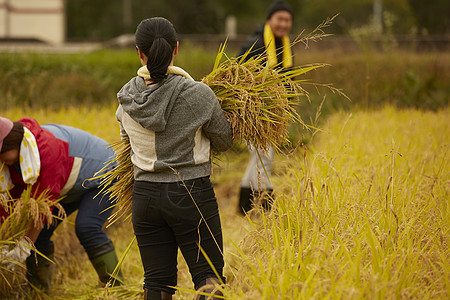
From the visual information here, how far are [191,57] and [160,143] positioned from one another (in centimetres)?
700

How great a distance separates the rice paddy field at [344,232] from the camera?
199 cm

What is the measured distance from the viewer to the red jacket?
119 inches

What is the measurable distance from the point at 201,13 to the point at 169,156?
30.8 meters

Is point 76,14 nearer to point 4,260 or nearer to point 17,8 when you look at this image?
point 17,8

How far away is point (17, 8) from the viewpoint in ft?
63.8

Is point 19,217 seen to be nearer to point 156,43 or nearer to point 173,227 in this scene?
point 173,227

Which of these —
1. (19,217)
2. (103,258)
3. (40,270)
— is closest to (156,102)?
(19,217)

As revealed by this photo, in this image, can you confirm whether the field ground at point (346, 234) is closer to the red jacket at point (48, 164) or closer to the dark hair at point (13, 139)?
the red jacket at point (48, 164)

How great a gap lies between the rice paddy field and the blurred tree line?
2616 centimetres

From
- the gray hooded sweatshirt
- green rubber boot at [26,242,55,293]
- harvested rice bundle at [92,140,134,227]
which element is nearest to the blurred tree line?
green rubber boot at [26,242,55,293]

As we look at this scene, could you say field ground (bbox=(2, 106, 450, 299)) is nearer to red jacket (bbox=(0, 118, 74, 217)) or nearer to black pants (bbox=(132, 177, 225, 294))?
black pants (bbox=(132, 177, 225, 294))

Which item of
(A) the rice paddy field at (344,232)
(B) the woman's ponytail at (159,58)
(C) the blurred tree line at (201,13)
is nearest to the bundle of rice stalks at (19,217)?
(A) the rice paddy field at (344,232)

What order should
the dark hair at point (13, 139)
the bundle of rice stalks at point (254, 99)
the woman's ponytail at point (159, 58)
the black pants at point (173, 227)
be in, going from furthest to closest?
the dark hair at point (13, 139)
the bundle of rice stalks at point (254, 99)
the black pants at point (173, 227)
the woman's ponytail at point (159, 58)

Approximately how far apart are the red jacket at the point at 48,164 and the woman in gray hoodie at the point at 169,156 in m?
0.69
